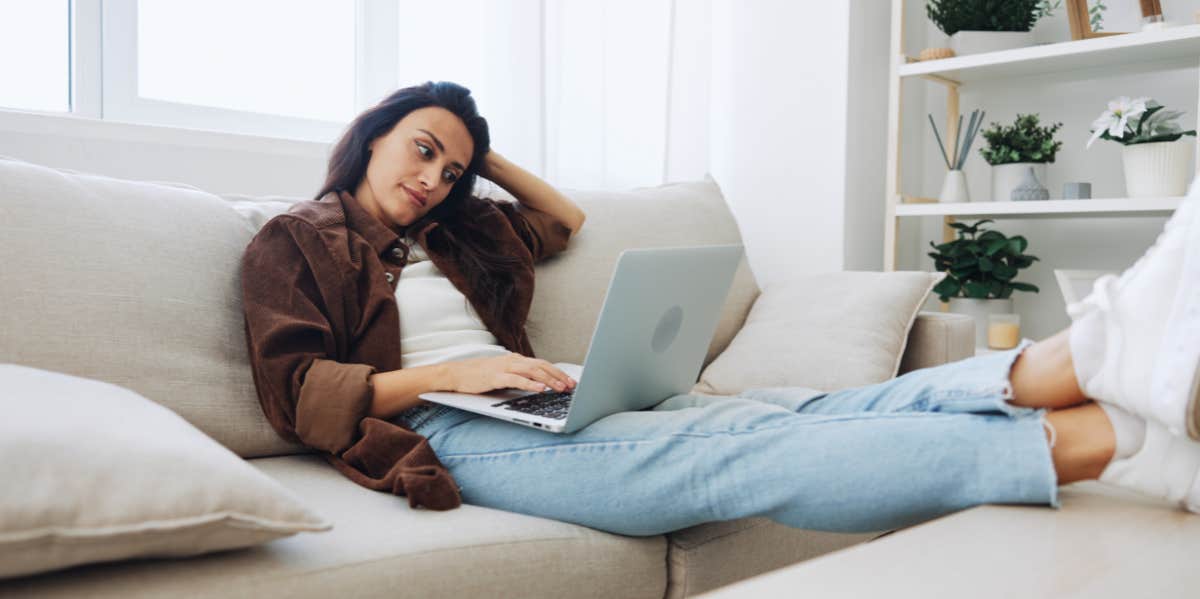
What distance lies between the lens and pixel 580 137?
2551 millimetres

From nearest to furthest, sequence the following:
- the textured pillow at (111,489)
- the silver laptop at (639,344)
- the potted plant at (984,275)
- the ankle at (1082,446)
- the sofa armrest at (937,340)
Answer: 1. the textured pillow at (111,489)
2. the ankle at (1082,446)
3. the silver laptop at (639,344)
4. the sofa armrest at (937,340)
5. the potted plant at (984,275)

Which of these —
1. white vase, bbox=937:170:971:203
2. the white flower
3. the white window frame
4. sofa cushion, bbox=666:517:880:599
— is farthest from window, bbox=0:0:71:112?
the white flower

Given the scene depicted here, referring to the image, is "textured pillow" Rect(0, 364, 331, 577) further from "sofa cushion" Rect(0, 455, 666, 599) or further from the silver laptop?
the silver laptop

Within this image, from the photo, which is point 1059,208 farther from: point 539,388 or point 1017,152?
point 539,388

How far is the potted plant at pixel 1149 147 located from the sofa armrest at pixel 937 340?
66cm

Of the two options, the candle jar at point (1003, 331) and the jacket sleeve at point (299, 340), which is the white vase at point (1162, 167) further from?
the jacket sleeve at point (299, 340)

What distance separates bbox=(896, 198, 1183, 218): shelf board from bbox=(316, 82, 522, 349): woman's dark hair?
140 cm

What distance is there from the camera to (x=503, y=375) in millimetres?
1266

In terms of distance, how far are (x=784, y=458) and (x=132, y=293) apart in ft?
2.91

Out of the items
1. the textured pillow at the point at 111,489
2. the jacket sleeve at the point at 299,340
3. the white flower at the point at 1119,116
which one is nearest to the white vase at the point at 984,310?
the white flower at the point at 1119,116

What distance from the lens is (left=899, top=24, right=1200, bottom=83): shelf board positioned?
2.25m

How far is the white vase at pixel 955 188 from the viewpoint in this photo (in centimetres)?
264

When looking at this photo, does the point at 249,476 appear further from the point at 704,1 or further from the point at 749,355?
the point at 704,1

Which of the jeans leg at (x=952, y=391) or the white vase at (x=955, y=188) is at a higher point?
the white vase at (x=955, y=188)
